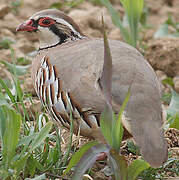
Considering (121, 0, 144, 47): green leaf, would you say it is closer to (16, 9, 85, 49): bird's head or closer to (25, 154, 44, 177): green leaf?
(16, 9, 85, 49): bird's head

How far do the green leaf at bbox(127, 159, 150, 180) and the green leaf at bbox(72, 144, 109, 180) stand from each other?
0.57 ft

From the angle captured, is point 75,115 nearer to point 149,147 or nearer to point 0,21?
point 149,147

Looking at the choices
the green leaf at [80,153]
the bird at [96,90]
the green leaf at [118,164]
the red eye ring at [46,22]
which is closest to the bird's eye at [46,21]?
the red eye ring at [46,22]

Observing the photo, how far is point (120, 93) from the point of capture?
3.00 metres

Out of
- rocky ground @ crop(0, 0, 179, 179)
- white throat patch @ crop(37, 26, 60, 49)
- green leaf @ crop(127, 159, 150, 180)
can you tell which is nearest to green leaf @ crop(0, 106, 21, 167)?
green leaf @ crop(127, 159, 150, 180)

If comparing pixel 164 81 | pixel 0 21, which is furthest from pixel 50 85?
pixel 0 21

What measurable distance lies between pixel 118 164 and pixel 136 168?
10 cm

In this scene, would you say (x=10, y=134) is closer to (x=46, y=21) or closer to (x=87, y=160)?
(x=87, y=160)

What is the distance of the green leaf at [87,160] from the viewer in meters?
2.56

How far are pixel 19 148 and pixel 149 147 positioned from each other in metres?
0.97

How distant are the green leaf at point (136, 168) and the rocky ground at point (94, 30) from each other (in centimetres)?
204

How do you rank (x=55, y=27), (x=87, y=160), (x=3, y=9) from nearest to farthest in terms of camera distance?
(x=87, y=160) → (x=55, y=27) → (x=3, y=9)

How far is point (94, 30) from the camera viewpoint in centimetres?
618

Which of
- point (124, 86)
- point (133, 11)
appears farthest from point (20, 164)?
point (133, 11)
